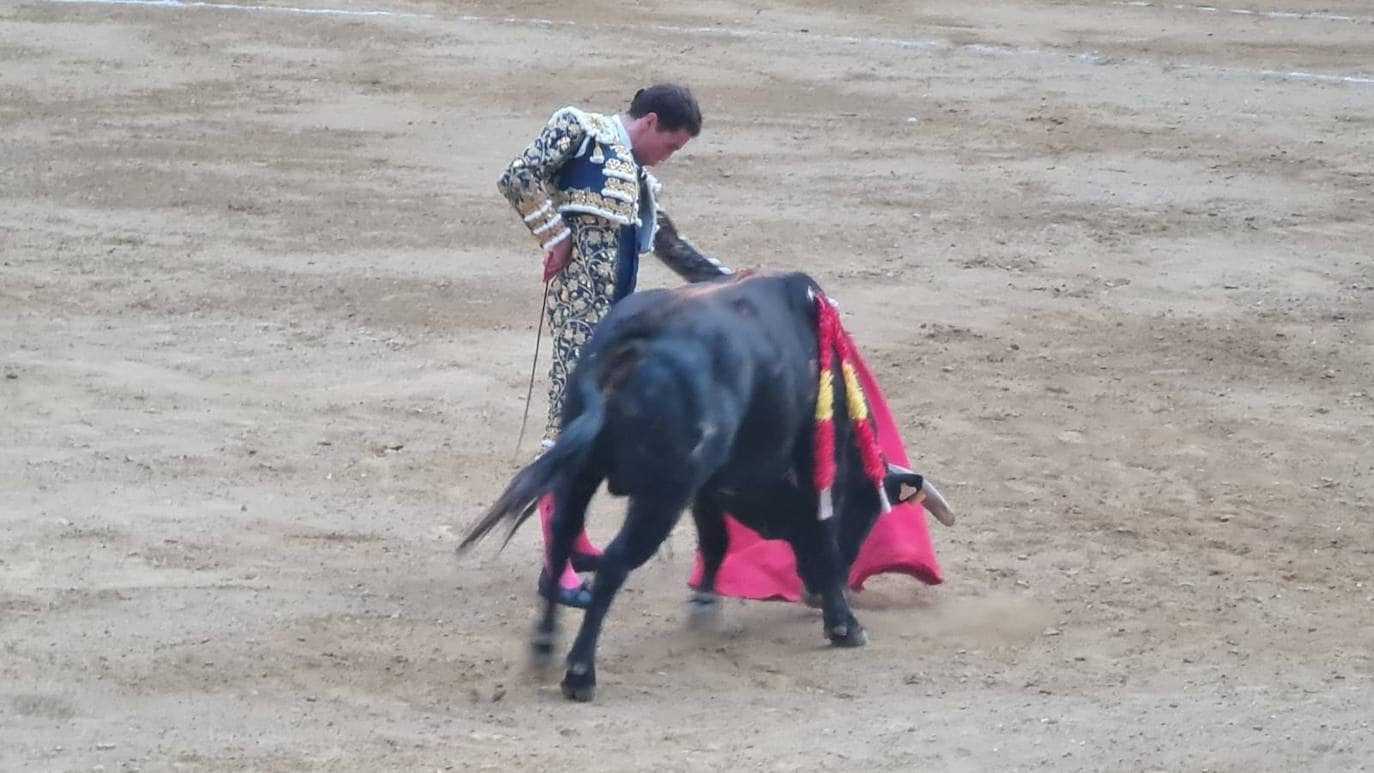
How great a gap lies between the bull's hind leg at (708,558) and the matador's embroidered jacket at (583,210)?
513mm

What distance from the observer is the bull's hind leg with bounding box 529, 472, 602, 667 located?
16.9ft

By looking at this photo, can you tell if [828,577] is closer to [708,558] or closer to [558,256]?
[708,558]

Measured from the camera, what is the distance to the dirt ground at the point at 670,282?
5.12m

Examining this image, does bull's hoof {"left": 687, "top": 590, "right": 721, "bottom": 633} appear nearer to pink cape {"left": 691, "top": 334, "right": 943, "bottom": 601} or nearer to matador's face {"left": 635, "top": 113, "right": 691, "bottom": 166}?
pink cape {"left": 691, "top": 334, "right": 943, "bottom": 601}

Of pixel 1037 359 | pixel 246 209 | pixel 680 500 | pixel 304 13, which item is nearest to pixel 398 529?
Result: pixel 680 500

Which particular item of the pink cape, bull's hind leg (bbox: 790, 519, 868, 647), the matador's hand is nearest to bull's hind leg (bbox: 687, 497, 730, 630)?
the pink cape

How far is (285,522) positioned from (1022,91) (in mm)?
7926

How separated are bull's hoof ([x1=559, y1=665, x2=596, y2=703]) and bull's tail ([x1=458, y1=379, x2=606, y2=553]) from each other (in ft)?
1.33

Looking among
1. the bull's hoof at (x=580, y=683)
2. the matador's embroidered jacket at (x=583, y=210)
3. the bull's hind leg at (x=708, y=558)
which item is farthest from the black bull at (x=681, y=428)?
the matador's embroidered jacket at (x=583, y=210)

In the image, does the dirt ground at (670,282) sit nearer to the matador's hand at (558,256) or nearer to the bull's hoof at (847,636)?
the bull's hoof at (847,636)

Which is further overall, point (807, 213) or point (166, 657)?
point (807, 213)

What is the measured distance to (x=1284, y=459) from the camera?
7.46 meters

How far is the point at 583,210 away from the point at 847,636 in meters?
1.43

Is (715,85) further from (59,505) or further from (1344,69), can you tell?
(59,505)
